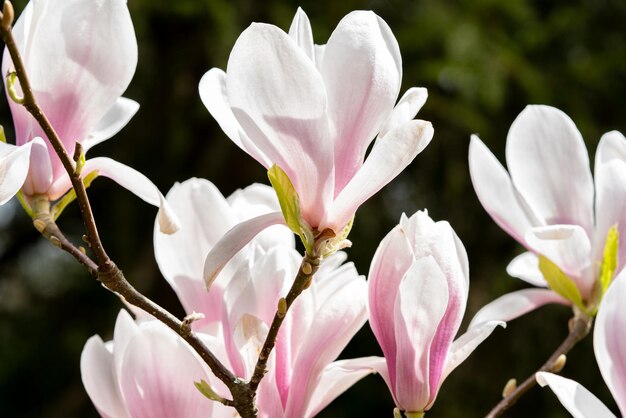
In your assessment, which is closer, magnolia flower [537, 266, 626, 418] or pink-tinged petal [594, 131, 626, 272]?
magnolia flower [537, 266, 626, 418]

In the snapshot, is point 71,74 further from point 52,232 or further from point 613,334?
point 613,334

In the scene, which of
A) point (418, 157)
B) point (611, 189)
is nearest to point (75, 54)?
point (611, 189)

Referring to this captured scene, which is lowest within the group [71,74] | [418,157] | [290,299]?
[418,157]

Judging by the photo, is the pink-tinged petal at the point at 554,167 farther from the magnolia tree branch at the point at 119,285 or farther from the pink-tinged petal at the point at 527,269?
the magnolia tree branch at the point at 119,285

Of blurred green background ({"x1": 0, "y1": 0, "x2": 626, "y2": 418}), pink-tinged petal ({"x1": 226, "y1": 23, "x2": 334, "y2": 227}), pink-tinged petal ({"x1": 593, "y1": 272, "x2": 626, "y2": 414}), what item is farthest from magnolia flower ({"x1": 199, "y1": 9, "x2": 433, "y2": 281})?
blurred green background ({"x1": 0, "y1": 0, "x2": 626, "y2": 418})

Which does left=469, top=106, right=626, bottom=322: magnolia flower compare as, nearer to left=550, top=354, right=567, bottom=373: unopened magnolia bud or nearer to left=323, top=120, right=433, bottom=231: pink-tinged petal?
left=550, top=354, right=567, bottom=373: unopened magnolia bud

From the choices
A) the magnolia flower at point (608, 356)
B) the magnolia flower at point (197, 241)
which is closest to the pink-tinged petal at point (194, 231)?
the magnolia flower at point (197, 241)
